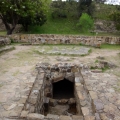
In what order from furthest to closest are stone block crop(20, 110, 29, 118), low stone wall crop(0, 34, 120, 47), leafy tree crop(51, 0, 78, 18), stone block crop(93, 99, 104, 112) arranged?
leafy tree crop(51, 0, 78, 18), low stone wall crop(0, 34, 120, 47), stone block crop(93, 99, 104, 112), stone block crop(20, 110, 29, 118)

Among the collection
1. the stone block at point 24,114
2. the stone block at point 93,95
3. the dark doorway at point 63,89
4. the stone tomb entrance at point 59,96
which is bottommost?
the dark doorway at point 63,89

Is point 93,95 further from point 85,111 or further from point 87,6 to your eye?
point 87,6

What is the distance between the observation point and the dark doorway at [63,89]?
770 cm


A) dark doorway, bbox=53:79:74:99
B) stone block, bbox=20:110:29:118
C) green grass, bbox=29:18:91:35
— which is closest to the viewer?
stone block, bbox=20:110:29:118

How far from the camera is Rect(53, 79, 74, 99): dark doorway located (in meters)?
7.70

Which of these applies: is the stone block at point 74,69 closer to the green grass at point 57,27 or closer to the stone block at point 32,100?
the stone block at point 32,100

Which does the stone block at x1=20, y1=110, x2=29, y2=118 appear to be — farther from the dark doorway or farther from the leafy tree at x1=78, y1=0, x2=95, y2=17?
the leafy tree at x1=78, y1=0, x2=95, y2=17

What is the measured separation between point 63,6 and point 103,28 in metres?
7.69

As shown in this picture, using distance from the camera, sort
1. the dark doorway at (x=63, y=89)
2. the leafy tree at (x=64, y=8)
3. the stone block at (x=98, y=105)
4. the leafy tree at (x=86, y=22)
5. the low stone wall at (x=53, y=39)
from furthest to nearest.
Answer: the leafy tree at (x=64, y=8)
the leafy tree at (x=86, y=22)
the low stone wall at (x=53, y=39)
the dark doorway at (x=63, y=89)
the stone block at (x=98, y=105)

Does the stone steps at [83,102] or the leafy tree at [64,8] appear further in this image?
the leafy tree at [64,8]

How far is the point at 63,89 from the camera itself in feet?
27.5

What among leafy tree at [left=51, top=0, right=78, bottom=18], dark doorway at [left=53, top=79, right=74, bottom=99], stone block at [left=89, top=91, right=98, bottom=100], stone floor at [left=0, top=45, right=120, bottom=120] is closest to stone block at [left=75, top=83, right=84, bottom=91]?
stone floor at [left=0, top=45, right=120, bottom=120]

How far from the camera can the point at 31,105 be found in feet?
13.8

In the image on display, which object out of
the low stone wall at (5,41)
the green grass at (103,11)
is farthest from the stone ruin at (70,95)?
the green grass at (103,11)
